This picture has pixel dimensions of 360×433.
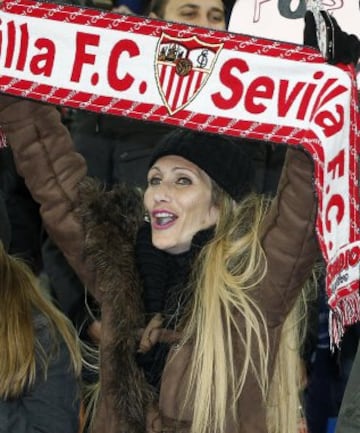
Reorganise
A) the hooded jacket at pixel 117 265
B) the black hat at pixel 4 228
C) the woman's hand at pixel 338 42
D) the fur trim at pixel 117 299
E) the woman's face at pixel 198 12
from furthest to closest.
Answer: the woman's face at pixel 198 12 < the black hat at pixel 4 228 < the fur trim at pixel 117 299 < the hooded jacket at pixel 117 265 < the woman's hand at pixel 338 42

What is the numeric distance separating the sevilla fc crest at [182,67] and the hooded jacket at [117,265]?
16.0 inches

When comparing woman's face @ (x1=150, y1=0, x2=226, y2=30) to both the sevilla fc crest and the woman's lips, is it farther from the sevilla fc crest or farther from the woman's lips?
the sevilla fc crest

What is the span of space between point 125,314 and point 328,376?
1.28 metres

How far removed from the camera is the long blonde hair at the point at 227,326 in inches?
145

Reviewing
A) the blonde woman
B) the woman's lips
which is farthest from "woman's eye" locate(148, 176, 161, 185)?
the woman's lips

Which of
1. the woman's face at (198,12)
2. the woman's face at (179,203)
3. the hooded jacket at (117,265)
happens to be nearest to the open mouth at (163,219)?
the woman's face at (179,203)

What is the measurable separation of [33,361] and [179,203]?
68cm

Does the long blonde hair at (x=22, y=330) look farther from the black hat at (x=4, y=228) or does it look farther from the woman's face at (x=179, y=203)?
the woman's face at (x=179, y=203)

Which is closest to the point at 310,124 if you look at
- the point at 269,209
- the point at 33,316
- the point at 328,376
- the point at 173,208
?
the point at 269,209

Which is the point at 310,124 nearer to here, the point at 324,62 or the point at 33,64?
the point at 324,62

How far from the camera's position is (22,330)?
390cm

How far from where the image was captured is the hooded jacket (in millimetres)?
3656

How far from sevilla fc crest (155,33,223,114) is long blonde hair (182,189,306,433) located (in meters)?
0.49

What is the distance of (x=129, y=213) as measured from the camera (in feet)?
13.4
